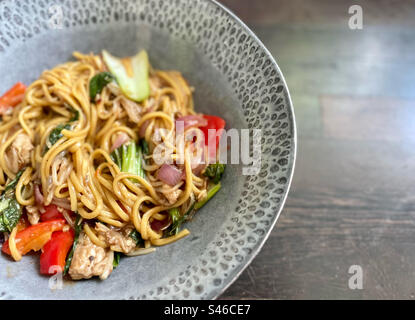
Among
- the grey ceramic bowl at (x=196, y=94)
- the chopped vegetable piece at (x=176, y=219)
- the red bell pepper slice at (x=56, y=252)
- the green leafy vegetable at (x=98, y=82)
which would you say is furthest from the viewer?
the green leafy vegetable at (x=98, y=82)

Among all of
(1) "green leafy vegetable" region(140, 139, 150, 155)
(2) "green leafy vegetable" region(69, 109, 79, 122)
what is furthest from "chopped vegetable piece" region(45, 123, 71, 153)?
(1) "green leafy vegetable" region(140, 139, 150, 155)

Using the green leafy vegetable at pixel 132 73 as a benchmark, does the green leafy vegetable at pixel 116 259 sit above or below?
below

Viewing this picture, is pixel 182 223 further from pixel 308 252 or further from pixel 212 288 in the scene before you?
pixel 308 252

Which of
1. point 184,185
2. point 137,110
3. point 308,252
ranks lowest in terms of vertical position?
point 308,252

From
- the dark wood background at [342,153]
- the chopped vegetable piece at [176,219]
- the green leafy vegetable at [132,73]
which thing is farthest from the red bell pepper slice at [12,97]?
the dark wood background at [342,153]

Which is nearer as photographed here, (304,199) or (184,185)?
(184,185)

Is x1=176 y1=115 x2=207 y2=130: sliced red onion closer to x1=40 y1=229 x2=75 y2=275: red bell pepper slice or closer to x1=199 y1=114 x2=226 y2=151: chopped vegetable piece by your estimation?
x1=199 y1=114 x2=226 y2=151: chopped vegetable piece

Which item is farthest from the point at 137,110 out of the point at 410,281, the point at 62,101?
the point at 410,281

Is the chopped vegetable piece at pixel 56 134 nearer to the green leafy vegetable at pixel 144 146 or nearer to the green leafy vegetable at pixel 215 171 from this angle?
the green leafy vegetable at pixel 144 146
